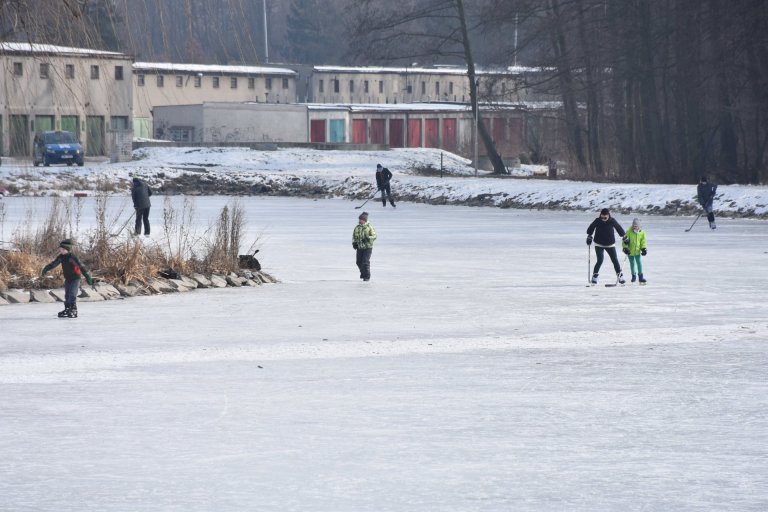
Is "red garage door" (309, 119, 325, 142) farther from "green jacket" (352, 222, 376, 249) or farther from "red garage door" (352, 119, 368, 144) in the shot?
"green jacket" (352, 222, 376, 249)

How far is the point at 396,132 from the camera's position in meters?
83.8

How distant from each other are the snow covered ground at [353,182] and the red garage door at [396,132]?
14.6 m

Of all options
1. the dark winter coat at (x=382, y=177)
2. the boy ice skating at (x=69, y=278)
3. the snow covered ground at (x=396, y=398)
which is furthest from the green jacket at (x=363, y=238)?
the dark winter coat at (x=382, y=177)

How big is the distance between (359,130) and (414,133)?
3.76m

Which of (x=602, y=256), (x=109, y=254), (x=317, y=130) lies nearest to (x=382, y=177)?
(x=602, y=256)

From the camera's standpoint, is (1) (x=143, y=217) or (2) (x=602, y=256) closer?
(2) (x=602, y=256)

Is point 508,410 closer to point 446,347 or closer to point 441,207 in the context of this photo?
point 446,347

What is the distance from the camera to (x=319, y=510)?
6.84 m

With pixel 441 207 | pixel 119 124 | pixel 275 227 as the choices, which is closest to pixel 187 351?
pixel 275 227

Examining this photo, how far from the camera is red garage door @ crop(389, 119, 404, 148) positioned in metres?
83.4

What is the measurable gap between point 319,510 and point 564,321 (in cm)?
850

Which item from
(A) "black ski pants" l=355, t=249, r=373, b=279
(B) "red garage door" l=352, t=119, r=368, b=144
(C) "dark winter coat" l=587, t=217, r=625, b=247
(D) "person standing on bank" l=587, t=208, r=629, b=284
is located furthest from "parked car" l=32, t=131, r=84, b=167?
(C) "dark winter coat" l=587, t=217, r=625, b=247

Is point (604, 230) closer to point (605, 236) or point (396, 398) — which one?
point (605, 236)

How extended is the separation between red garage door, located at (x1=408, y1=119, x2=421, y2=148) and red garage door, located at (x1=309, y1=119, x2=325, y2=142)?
6279mm
